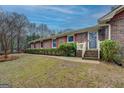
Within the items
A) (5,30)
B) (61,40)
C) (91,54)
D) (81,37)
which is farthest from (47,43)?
(91,54)

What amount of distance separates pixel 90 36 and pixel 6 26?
7.41 meters

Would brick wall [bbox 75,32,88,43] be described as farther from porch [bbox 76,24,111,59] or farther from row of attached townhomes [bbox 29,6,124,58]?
porch [bbox 76,24,111,59]

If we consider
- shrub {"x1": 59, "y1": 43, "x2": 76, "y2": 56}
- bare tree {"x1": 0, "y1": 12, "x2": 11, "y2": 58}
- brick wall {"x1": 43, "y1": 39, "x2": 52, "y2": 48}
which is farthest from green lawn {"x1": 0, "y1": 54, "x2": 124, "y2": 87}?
brick wall {"x1": 43, "y1": 39, "x2": 52, "y2": 48}

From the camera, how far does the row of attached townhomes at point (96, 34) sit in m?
10.6

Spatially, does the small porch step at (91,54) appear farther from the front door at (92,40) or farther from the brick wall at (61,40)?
the brick wall at (61,40)

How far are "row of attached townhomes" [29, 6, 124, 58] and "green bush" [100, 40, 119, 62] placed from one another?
698 mm

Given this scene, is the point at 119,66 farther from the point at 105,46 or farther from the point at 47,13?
the point at 47,13

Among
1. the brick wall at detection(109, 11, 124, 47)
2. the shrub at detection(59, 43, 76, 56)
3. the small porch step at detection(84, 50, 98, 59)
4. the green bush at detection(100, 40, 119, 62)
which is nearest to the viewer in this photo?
the green bush at detection(100, 40, 119, 62)

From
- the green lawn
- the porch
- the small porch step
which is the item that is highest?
the porch

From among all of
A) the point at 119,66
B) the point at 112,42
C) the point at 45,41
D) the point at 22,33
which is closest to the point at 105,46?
the point at 112,42

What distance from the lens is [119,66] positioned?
9852mm

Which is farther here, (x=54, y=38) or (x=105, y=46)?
(x=54, y=38)

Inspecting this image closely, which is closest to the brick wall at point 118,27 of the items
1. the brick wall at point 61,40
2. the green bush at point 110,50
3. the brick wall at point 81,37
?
the green bush at point 110,50

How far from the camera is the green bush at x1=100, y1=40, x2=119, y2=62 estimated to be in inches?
394
